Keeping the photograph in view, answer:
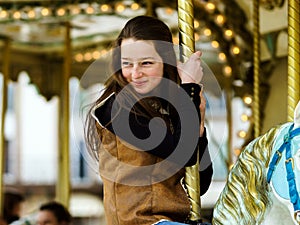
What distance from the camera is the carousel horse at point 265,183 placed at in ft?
6.72

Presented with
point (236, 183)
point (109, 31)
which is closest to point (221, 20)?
point (109, 31)

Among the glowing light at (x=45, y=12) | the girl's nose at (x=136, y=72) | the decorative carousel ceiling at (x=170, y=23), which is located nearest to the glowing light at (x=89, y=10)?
the decorative carousel ceiling at (x=170, y=23)

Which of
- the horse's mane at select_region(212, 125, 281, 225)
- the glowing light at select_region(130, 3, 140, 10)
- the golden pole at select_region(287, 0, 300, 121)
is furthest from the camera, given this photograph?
the glowing light at select_region(130, 3, 140, 10)

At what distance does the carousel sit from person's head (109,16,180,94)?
93 millimetres

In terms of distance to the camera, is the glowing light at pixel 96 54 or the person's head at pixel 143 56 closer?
the person's head at pixel 143 56

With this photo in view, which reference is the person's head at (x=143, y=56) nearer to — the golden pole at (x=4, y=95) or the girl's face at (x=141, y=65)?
the girl's face at (x=141, y=65)

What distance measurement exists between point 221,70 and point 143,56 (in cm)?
567

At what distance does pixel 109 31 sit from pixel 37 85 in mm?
1135

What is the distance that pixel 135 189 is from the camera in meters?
2.43

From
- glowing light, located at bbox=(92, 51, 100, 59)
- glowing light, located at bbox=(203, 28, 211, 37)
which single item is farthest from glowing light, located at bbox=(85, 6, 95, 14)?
glowing light, located at bbox=(92, 51, 100, 59)

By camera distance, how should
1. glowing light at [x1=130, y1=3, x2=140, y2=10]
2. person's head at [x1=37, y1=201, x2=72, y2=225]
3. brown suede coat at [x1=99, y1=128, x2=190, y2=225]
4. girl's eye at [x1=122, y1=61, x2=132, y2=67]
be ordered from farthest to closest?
glowing light at [x1=130, y1=3, x2=140, y2=10] → person's head at [x1=37, y1=201, x2=72, y2=225] → girl's eye at [x1=122, y1=61, x2=132, y2=67] → brown suede coat at [x1=99, y1=128, x2=190, y2=225]

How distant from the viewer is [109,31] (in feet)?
25.3

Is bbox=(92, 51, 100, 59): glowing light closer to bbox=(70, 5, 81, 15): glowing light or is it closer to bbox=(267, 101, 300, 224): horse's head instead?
bbox=(70, 5, 81, 15): glowing light

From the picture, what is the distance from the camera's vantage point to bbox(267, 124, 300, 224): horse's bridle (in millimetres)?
1994
